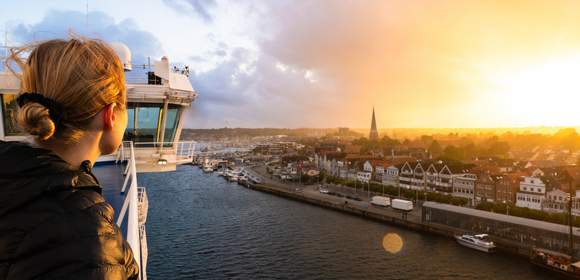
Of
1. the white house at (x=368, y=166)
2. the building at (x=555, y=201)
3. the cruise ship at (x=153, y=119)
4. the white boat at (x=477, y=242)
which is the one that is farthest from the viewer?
the white house at (x=368, y=166)

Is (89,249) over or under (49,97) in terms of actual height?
under

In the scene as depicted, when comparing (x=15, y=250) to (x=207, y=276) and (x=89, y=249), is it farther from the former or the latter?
(x=207, y=276)

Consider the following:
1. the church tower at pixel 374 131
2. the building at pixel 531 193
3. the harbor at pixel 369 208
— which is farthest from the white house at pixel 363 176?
the church tower at pixel 374 131

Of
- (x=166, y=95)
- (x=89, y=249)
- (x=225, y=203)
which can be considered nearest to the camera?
(x=89, y=249)

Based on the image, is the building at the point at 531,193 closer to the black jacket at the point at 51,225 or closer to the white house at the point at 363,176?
the white house at the point at 363,176

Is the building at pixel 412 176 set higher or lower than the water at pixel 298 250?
higher

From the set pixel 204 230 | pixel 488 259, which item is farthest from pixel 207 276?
pixel 488 259

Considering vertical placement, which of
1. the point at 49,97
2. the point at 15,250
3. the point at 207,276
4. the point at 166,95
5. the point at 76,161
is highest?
the point at 166,95
